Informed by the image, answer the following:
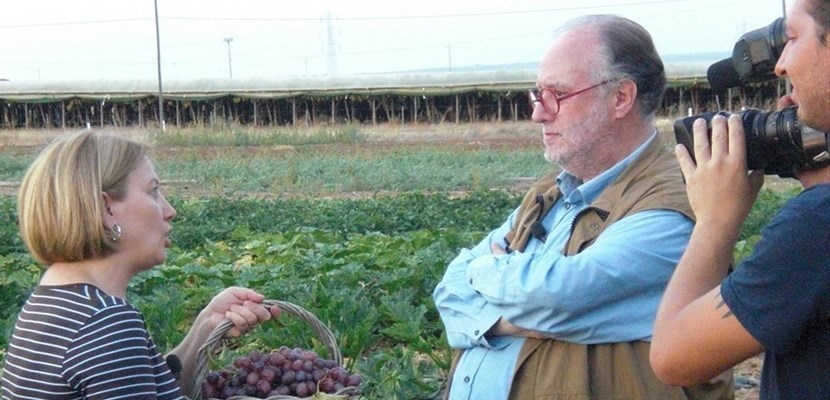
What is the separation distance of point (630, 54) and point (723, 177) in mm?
1205

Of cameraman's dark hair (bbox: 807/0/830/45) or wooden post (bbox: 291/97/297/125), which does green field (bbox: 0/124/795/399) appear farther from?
wooden post (bbox: 291/97/297/125)

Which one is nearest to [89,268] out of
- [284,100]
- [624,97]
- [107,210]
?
[107,210]

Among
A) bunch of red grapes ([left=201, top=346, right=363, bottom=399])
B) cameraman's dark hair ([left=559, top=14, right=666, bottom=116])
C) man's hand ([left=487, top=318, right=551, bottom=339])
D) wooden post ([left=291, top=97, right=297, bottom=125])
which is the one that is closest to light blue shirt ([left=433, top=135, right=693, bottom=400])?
man's hand ([left=487, top=318, right=551, bottom=339])

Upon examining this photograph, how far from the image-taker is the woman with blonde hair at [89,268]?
2459 mm

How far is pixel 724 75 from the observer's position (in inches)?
99.0

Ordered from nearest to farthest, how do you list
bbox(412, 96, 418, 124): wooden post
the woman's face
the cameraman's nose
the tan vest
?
the cameraman's nose → the woman's face → the tan vest → bbox(412, 96, 418, 124): wooden post

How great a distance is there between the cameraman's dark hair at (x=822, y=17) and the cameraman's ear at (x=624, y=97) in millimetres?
1302

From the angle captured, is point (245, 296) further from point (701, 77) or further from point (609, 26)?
point (701, 77)

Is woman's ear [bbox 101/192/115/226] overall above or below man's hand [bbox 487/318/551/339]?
above

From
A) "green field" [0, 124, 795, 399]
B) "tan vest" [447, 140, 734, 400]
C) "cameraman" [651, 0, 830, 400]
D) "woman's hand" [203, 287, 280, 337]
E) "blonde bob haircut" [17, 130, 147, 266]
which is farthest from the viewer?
"green field" [0, 124, 795, 399]

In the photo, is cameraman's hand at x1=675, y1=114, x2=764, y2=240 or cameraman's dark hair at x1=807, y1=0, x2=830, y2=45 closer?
cameraman's dark hair at x1=807, y1=0, x2=830, y2=45

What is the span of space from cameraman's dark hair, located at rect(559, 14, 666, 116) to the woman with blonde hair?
4.44 feet

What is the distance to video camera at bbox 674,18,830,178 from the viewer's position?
198 cm

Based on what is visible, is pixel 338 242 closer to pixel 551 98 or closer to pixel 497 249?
pixel 497 249
